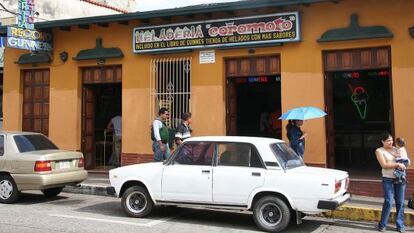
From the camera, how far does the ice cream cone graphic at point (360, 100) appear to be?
1339 cm

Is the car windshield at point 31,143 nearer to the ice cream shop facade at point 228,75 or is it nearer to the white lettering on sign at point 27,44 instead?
the ice cream shop facade at point 228,75

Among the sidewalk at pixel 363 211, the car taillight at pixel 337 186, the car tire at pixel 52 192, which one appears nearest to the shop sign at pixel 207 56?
the car tire at pixel 52 192

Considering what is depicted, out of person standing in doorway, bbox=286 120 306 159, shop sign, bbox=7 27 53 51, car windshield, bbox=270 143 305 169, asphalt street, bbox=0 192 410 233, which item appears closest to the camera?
asphalt street, bbox=0 192 410 233

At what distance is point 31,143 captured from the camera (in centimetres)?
1030

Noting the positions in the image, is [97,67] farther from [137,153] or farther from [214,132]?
[214,132]

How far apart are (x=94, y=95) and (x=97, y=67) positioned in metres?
1.01

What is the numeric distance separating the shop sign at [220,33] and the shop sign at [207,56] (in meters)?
0.18

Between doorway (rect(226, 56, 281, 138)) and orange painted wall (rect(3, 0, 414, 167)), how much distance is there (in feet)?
0.86

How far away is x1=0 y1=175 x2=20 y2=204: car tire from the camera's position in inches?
387

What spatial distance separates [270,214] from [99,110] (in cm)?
885

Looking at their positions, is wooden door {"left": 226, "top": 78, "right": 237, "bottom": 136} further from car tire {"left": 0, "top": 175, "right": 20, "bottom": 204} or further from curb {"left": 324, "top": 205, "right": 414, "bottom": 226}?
car tire {"left": 0, "top": 175, "right": 20, "bottom": 204}

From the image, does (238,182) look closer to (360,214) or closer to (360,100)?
(360,214)

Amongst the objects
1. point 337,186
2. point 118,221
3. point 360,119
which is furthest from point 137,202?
point 360,119

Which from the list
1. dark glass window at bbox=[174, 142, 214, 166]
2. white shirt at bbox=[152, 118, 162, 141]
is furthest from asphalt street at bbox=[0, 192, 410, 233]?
white shirt at bbox=[152, 118, 162, 141]
